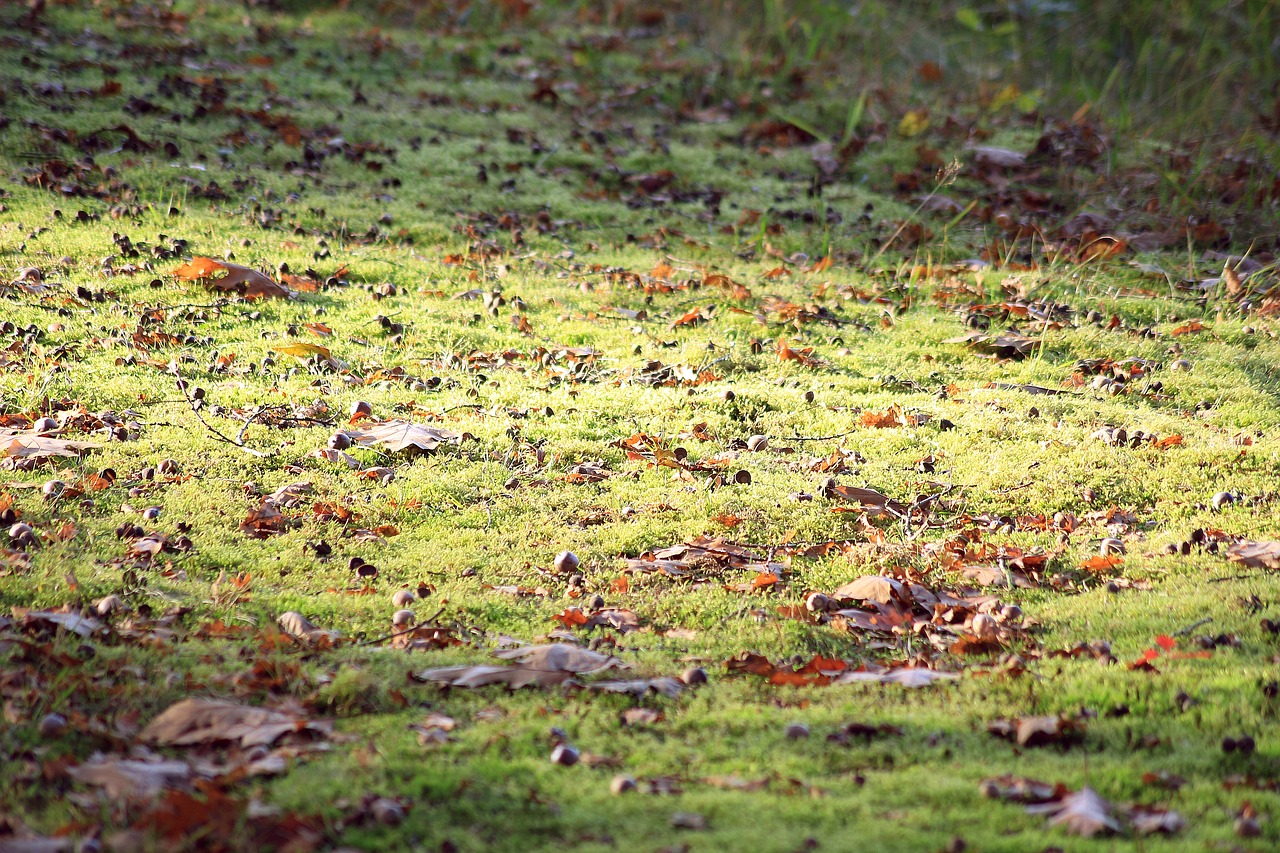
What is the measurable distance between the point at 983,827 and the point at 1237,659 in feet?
4.70

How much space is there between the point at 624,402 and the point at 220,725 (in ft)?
11.3

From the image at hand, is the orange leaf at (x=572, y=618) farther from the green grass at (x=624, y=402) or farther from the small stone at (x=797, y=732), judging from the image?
the small stone at (x=797, y=732)

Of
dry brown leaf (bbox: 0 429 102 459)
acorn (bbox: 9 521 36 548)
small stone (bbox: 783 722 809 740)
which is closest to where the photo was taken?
small stone (bbox: 783 722 809 740)

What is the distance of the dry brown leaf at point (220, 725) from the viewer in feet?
8.65

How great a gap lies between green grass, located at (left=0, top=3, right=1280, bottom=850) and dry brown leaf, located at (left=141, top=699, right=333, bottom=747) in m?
0.11

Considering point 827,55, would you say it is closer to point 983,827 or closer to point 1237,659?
point 1237,659

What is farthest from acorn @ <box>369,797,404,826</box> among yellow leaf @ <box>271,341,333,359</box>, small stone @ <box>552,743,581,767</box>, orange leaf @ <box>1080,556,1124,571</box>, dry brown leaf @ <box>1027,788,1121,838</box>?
yellow leaf @ <box>271,341,333,359</box>

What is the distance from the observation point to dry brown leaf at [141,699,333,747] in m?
2.64

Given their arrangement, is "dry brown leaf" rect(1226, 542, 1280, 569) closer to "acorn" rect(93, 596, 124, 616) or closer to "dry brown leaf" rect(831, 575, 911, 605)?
"dry brown leaf" rect(831, 575, 911, 605)

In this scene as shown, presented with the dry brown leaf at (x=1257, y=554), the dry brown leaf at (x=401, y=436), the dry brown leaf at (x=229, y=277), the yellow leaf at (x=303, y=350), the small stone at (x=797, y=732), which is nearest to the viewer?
the small stone at (x=797, y=732)

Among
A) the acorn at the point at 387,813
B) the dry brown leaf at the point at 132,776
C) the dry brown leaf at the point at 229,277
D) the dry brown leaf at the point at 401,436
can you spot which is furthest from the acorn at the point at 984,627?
the dry brown leaf at the point at 229,277

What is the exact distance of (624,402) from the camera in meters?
5.83

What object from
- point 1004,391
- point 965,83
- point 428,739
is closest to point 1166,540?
point 1004,391

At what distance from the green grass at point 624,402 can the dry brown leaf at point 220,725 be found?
111mm
